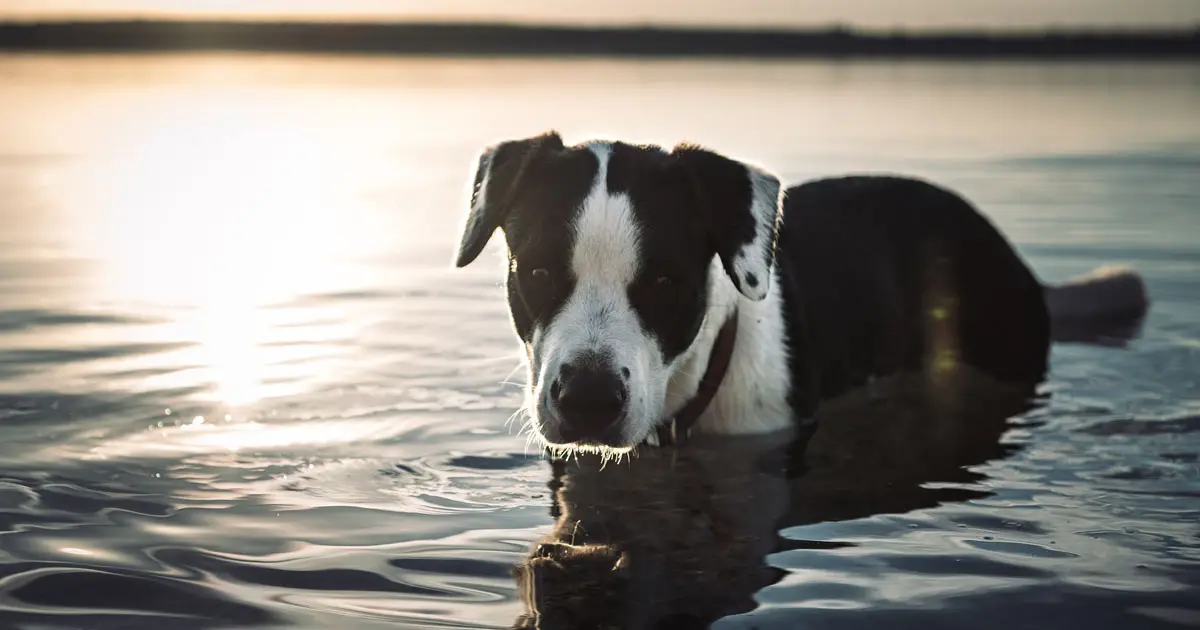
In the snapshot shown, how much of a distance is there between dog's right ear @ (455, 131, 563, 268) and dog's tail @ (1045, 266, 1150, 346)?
3967 millimetres

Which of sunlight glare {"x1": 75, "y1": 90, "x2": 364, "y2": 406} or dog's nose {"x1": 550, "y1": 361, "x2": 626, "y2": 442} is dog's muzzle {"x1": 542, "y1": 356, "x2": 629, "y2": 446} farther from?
sunlight glare {"x1": 75, "y1": 90, "x2": 364, "y2": 406}

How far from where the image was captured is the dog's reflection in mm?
4402

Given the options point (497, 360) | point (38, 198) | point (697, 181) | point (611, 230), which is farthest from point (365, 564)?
point (38, 198)

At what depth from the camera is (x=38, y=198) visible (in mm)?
14078

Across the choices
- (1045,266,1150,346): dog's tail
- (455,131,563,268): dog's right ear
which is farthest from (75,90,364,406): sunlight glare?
(1045,266,1150,346): dog's tail

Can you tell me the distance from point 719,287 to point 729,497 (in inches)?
31.1

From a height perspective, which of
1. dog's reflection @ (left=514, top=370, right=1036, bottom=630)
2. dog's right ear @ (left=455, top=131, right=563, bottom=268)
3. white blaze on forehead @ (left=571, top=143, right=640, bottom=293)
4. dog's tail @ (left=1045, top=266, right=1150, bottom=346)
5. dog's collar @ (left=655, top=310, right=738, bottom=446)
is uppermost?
dog's right ear @ (left=455, top=131, right=563, bottom=268)

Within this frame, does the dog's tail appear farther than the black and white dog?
Yes

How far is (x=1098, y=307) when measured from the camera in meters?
8.62

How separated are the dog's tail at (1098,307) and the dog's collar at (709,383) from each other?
336 centimetres

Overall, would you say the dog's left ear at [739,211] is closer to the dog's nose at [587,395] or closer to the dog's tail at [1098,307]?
the dog's nose at [587,395]

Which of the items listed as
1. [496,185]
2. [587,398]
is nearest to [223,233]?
[496,185]

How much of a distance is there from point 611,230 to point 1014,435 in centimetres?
248

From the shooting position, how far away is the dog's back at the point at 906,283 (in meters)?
6.54
